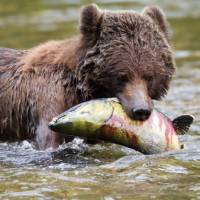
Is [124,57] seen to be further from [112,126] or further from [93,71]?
[112,126]

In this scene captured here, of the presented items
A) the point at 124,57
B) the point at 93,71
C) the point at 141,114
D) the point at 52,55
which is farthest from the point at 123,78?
the point at 52,55

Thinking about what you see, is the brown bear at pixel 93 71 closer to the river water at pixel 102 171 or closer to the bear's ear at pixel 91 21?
the bear's ear at pixel 91 21

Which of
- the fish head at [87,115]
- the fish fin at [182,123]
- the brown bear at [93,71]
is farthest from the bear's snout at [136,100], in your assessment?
the fish fin at [182,123]

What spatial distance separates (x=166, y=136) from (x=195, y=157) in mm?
496

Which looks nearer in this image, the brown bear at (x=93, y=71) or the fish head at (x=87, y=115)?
the fish head at (x=87, y=115)

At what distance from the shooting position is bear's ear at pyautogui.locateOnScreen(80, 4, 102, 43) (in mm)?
8289

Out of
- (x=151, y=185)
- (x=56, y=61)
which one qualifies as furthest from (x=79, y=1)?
(x=151, y=185)

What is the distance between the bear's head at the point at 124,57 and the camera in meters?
7.98

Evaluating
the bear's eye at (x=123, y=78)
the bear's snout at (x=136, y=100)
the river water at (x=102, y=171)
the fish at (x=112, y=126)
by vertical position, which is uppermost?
the bear's eye at (x=123, y=78)

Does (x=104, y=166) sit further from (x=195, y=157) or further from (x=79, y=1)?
(x=79, y=1)

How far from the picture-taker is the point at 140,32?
320 inches

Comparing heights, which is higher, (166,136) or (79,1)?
(79,1)

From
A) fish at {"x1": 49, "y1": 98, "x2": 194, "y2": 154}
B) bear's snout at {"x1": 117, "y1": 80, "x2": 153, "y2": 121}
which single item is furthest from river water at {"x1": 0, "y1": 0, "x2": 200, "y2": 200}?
bear's snout at {"x1": 117, "y1": 80, "x2": 153, "y2": 121}

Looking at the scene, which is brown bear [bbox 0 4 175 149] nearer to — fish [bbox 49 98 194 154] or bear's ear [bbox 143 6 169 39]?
bear's ear [bbox 143 6 169 39]
